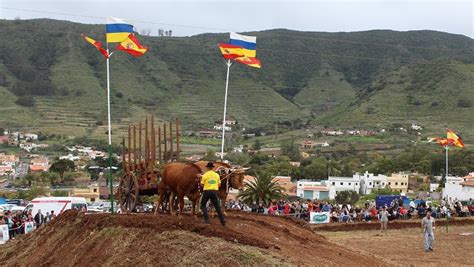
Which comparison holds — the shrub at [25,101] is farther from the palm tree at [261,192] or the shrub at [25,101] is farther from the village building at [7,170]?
the palm tree at [261,192]

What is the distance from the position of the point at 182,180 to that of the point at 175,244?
3.06m

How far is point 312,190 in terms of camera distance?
107312 mm

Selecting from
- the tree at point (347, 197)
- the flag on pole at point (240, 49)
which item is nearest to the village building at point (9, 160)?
the tree at point (347, 197)

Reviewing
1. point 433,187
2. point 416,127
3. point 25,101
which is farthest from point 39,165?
point 416,127

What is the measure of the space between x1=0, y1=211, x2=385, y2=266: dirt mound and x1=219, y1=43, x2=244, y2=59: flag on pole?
11.4 meters

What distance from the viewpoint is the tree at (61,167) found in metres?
109

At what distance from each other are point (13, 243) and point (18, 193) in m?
68.9

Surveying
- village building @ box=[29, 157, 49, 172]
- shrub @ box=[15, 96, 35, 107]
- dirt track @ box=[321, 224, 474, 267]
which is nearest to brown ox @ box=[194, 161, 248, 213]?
dirt track @ box=[321, 224, 474, 267]

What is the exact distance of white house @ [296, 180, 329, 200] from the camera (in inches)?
4168

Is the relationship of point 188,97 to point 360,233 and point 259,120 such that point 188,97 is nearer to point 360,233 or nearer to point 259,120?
point 259,120

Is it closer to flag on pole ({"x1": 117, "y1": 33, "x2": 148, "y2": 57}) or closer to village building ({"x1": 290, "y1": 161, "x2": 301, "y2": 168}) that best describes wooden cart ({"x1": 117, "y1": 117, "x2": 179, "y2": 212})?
flag on pole ({"x1": 117, "y1": 33, "x2": 148, "y2": 57})

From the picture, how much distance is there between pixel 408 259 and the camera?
2689 cm

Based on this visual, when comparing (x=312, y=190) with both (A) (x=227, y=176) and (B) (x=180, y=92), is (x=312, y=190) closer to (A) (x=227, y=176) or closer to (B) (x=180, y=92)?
(B) (x=180, y=92)

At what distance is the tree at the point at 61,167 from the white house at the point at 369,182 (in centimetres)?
4407
